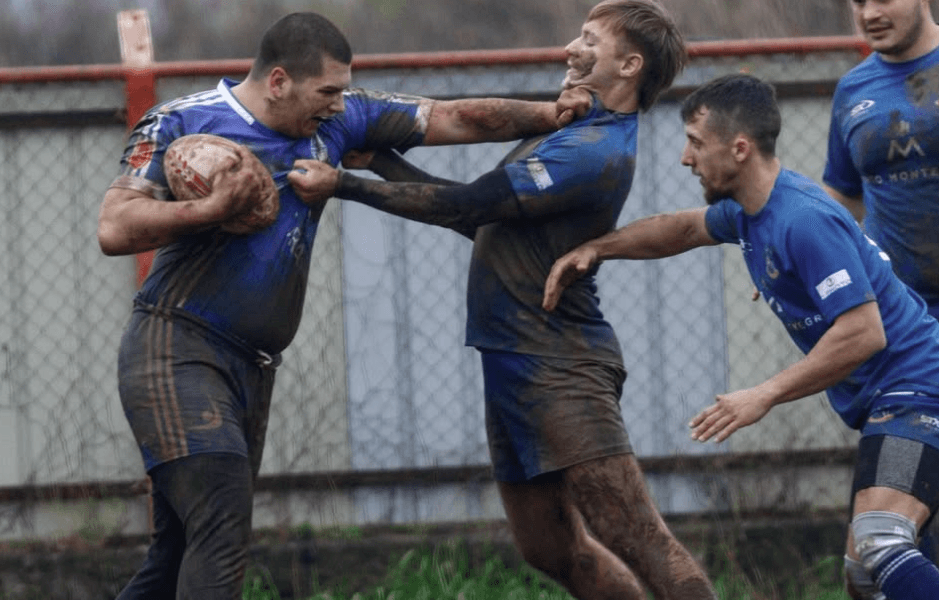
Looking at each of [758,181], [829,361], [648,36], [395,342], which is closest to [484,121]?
[648,36]

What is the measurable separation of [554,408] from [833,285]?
0.98 meters

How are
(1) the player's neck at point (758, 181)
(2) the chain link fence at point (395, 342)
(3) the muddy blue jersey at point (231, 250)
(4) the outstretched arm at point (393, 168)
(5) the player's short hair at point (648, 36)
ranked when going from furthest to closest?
(2) the chain link fence at point (395, 342), (4) the outstretched arm at point (393, 168), (5) the player's short hair at point (648, 36), (1) the player's neck at point (758, 181), (3) the muddy blue jersey at point (231, 250)

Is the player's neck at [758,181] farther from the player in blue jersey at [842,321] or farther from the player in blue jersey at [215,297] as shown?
the player in blue jersey at [215,297]

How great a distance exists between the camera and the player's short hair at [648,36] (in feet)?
16.9

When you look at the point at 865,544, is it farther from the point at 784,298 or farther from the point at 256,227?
the point at 256,227

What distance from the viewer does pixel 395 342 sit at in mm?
6797

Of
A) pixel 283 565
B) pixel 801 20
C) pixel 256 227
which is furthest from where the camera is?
pixel 801 20

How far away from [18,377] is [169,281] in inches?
83.0

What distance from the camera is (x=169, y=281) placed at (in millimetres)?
4781

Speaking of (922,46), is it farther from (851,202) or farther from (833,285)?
(833,285)

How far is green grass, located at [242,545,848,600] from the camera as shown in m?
6.46

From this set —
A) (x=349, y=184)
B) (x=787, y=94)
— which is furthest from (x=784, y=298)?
(x=787, y=94)

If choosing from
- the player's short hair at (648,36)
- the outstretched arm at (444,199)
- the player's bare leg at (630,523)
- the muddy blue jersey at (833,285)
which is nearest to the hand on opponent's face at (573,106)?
the player's short hair at (648,36)

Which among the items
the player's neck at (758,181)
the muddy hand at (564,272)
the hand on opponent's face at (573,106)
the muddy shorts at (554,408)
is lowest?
the muddy shorts at (554,408)
